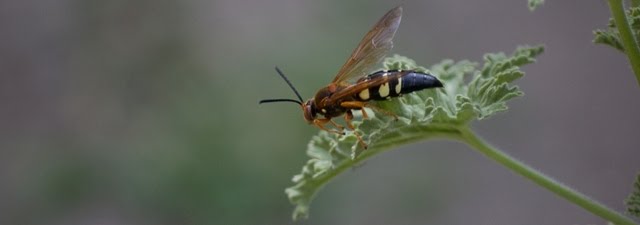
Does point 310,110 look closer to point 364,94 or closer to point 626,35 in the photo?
point 364,94

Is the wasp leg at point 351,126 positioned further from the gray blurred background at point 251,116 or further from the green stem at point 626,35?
the gray blurred background at point 251,116

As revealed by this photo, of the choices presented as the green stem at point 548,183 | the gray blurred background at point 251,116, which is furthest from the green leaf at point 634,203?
the gray blurred background at point 251,116

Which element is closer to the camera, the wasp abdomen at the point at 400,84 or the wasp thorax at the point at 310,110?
the wasp abdomen at the point at 400,84

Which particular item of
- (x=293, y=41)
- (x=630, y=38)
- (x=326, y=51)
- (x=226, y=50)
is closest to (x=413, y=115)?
(x=630, y=38)

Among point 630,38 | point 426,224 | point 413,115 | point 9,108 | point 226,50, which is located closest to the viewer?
point 630,38

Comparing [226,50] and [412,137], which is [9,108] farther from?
[412,137]

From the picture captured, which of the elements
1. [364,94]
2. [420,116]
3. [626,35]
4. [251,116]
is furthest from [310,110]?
[251,116]
